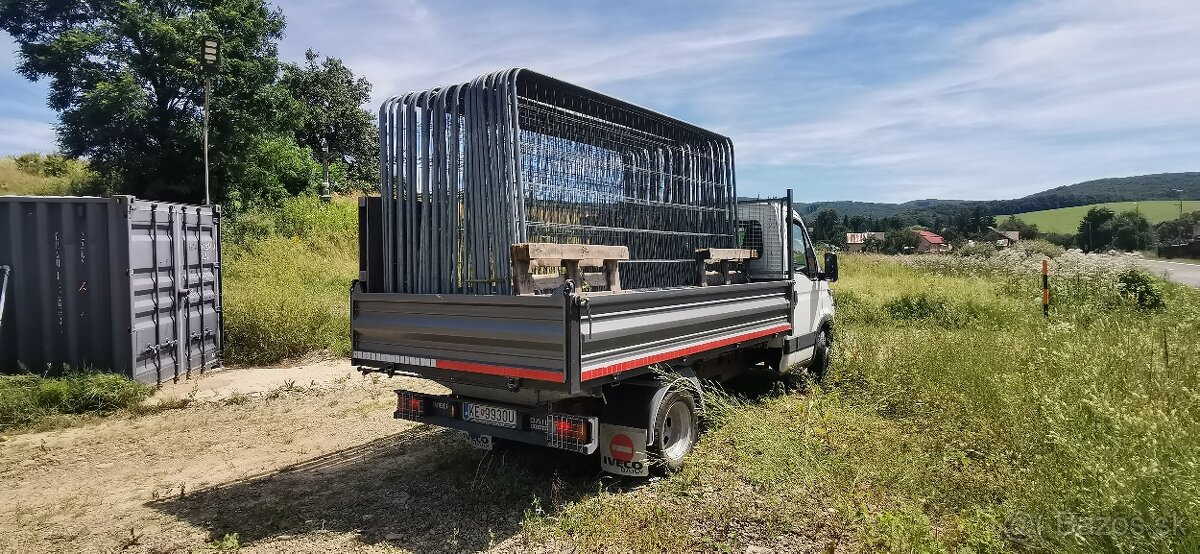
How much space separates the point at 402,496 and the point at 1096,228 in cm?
7236

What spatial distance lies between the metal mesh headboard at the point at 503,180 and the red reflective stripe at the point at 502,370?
1.65 feet

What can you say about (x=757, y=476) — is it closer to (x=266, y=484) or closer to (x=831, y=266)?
(x=266, y=484)

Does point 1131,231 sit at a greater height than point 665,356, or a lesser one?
greater

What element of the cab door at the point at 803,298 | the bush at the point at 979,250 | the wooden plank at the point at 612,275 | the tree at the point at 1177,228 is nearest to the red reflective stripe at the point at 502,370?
the wooden plank at the point at 612,275

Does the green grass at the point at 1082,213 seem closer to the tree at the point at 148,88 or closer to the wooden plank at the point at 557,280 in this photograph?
the tree at the point at 148,88

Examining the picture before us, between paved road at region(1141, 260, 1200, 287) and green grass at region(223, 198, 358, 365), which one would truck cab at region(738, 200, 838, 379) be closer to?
green grass at region(223, 198, 358, 365)

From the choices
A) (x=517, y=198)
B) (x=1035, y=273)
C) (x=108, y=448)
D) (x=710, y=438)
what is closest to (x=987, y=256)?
(x=1035, y=273)

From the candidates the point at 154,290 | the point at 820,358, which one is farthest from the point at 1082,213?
the point at 154,290

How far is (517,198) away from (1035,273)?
15967 mm

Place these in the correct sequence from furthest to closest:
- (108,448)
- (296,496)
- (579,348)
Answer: (108,448)
(296,496)
(579,348)

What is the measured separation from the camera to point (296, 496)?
455 cm

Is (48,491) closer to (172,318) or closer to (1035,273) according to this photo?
(172,318)

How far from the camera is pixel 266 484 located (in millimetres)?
4789

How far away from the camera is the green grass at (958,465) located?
2840 mm
